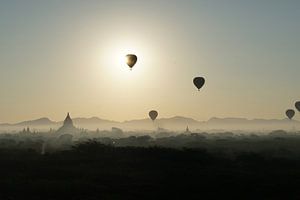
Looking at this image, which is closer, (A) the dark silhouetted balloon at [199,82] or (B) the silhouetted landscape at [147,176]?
(B) the silhouetted landscape at [147,176]

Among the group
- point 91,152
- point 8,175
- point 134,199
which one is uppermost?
point 91,152

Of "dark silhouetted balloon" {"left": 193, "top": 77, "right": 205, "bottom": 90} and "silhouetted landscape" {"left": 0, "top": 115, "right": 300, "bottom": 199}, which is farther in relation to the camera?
"dark silhouetted balloon" {"left": 193, "top": 77, "right": 205, "bottom": 90}

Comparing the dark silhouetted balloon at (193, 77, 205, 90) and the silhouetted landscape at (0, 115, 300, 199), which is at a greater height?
the dark silhouetted balloon at (193, 77, 205, 90)

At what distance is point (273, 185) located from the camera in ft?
147

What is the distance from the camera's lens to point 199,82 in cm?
10025

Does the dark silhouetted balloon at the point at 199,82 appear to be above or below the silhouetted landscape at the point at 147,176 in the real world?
above

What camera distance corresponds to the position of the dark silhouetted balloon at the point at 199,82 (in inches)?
3924

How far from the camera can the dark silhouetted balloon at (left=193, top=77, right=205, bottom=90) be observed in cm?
9966

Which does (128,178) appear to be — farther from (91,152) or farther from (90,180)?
(91,152)

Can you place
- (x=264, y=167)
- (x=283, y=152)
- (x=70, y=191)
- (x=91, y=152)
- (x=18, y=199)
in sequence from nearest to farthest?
1. (x=18, y=199)
2. (x=70, y=191)
3. (x=264, y=167)
4. (x=91, y=152)
5. (x=283, y=152)

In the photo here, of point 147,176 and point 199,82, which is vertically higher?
point 199,82

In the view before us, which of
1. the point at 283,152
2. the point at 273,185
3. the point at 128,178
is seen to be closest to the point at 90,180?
the point at 128,178

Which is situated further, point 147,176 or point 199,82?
point 199,82

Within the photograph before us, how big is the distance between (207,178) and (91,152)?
3188 centimetres
